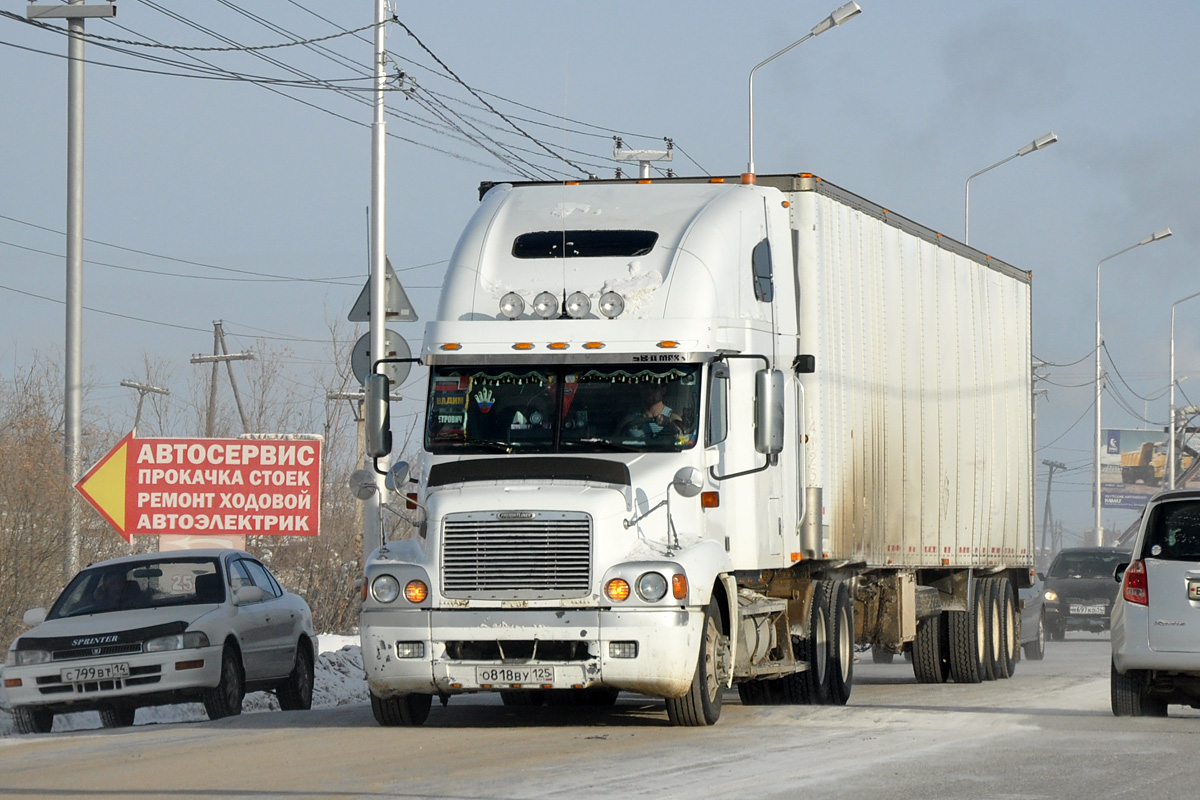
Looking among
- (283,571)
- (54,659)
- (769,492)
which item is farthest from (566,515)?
(283,571)

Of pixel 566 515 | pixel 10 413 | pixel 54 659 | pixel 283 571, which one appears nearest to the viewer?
pixel 566 515

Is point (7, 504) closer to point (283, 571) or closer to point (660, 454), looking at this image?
point (283, 571)

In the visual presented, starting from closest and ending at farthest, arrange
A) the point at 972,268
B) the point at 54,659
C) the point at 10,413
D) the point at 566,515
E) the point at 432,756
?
the point at 432,756
the point at 566,515
the point at 54,659
the point at 972,268
the point at 10,413

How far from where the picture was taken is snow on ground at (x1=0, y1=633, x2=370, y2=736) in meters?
17.7

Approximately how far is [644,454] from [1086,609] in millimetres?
23750

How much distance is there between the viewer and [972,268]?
21.8 metres

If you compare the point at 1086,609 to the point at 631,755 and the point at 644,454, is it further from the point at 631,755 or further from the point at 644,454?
the point at 631,755

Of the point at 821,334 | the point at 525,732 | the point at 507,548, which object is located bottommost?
the point at 525,732

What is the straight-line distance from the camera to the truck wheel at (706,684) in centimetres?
1355

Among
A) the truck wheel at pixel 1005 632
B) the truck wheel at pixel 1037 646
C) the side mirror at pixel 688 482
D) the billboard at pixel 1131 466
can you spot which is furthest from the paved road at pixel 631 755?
the billboard at pixel 1131 466

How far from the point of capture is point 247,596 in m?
17.2

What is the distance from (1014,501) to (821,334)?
8.13m

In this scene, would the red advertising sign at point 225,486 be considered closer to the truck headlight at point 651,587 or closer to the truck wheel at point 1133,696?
the truck headlight at point 651,587

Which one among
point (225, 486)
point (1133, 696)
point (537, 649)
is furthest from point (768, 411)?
point (225, 486)
